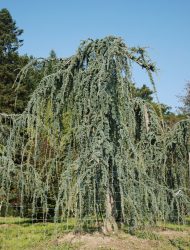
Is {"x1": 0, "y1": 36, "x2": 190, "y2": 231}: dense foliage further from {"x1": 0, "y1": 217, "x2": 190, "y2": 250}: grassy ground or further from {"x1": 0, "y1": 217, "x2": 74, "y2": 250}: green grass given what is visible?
{"x1": 0, "y1": 217, "x2": 74, "y2": 250}: green grass

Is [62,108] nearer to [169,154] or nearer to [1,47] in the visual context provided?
[169,154]

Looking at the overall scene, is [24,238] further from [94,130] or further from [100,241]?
[94,130]

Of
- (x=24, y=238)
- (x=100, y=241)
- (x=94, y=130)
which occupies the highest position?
(x=94, y=130)

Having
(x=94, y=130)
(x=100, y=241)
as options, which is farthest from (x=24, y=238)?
(x=94, y=130)

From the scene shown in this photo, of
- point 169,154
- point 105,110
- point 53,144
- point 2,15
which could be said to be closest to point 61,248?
point 53,144

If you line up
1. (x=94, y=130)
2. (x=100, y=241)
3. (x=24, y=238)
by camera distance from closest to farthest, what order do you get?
(x=100, y=241) < (x=94, y=130) < (x=24, y=238)

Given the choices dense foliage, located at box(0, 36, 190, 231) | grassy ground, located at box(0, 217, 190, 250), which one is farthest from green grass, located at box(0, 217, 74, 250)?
dense foliage, located at box(0, 36, 190, 231)

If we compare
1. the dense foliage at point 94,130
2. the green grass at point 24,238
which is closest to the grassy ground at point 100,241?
the green grass at point 24,238

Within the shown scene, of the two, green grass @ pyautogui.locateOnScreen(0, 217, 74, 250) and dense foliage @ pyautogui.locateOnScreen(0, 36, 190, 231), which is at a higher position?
dense foliage @ pyautogui.locateOnScreen(0, 36, 190, 231)

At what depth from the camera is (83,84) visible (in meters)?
7.23

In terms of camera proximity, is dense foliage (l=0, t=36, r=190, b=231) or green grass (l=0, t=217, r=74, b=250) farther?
green grass (l=0, t=217, r=74, b=250)

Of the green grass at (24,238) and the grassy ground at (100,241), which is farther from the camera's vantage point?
the green grass at (24,238)

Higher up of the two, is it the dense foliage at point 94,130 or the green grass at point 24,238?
the dense foliage at point 94,130

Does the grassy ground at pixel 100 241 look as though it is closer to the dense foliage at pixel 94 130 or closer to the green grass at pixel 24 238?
the green grass at pixel 24 238
